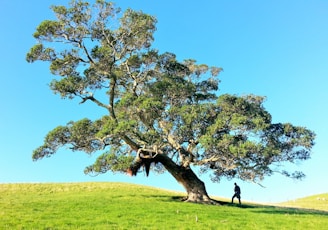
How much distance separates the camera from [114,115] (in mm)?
30938

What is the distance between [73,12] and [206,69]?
12.6 metres

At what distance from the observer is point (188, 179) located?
103ft

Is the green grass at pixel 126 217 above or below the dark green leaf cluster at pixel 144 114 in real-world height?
below

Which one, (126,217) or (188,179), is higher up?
(188,179)

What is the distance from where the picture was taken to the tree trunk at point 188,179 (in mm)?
31047

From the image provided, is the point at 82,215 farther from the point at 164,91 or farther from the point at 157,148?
the point at 164,91

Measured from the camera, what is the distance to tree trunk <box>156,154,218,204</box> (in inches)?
1222

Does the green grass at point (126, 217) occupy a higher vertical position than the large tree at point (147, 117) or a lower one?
lower

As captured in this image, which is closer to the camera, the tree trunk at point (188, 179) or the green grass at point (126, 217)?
Result: the green grass at point (126, 217)

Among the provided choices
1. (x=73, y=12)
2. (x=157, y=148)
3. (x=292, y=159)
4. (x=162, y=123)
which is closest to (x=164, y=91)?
(x=162, y=123)

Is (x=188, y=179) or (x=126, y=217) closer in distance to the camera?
(x=126, y=217)

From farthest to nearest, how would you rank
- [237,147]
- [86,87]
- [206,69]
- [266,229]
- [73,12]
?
1. [206,69]
2. [86,87]
3. [73,12]
4. [237,147]
5. [266,229]

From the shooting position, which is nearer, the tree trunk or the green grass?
the green grass

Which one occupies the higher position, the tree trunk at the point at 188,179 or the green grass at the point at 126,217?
the tree trunk at the point at 188,179
